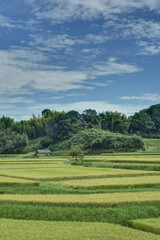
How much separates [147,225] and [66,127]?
9431cm

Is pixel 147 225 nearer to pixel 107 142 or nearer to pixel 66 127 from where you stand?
pixel 107 142

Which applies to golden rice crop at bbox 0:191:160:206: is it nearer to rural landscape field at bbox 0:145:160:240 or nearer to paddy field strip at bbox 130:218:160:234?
rural landscape field at bbox 0:145:160:240

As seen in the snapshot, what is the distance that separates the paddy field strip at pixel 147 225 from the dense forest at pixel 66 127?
8762 cm

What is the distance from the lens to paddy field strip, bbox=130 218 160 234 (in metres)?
12.7

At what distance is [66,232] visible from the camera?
12297 millimetres

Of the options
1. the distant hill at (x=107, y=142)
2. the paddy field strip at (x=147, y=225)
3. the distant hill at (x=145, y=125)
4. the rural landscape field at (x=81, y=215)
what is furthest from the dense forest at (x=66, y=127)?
the paddy field strip at (x=147, y=225)

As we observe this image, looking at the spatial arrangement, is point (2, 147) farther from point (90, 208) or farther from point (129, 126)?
point (90, 208)

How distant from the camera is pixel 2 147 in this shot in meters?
110

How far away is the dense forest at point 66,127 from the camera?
107562 mm

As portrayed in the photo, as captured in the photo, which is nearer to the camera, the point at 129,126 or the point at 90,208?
the point at 90,208

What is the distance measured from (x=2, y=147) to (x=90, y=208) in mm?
98286

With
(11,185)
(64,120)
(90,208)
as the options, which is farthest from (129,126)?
(90,208)

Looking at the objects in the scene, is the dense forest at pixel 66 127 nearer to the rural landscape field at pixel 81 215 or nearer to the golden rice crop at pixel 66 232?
the rural landscape field at pixel 81 215

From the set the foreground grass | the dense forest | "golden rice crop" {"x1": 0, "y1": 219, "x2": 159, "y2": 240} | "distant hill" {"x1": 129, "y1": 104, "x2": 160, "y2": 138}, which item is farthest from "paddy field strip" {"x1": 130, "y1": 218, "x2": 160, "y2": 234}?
"distant hill" {"x1": 129, "y1": 104, "x2": 160, "y2": 138}
